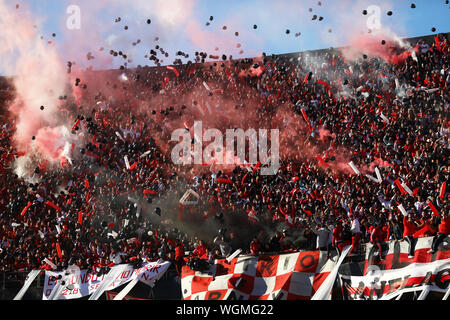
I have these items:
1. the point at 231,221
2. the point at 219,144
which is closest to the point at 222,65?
the point at 219,144

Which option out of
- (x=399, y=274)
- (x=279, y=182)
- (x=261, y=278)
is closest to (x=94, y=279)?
(x=261, y=278)

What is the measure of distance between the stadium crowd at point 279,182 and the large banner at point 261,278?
15.7 inches

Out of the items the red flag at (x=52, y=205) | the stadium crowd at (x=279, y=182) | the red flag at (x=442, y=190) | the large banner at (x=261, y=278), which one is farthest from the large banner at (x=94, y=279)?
the red flag at (x=442, y=190)

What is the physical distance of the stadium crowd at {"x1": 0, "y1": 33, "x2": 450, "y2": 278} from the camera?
31.8 feet

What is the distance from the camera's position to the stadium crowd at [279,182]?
9.68m

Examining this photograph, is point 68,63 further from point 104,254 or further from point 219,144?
point 104,254

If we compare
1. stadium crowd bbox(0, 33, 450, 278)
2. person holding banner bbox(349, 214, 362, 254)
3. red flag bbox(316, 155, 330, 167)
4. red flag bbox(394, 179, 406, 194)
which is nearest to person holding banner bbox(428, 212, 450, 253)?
stadium crowd bbox(0, 33, 450, 278)

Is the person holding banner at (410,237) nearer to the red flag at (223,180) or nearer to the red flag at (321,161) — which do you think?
the red flag at (321,161)

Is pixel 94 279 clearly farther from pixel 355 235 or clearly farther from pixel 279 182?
pixel 355 235

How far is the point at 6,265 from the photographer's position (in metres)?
12.0

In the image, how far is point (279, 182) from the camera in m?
11.5

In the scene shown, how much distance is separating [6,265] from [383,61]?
11140 millimetres
